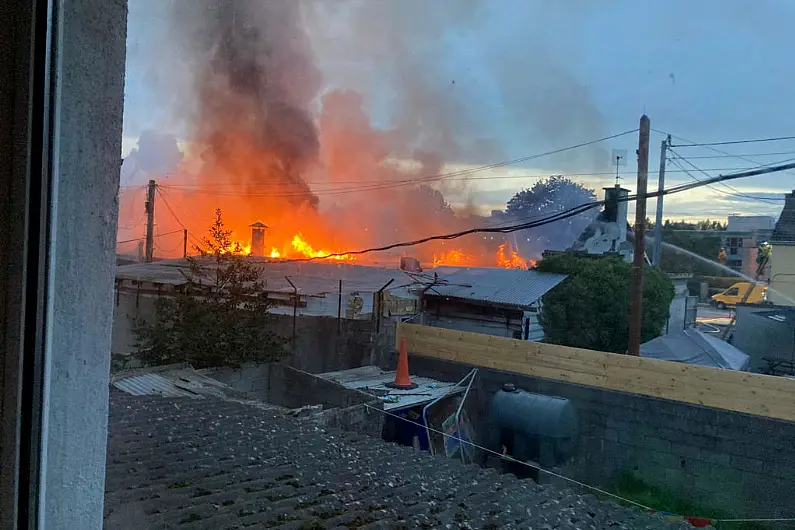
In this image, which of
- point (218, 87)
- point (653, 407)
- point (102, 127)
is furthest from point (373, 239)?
point (102, 127)

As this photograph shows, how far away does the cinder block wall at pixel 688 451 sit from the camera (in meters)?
3.58

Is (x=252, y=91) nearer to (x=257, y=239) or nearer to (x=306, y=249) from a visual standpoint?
(x=257, y=239)

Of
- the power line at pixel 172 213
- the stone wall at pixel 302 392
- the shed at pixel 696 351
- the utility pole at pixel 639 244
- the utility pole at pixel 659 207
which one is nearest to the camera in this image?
the power line at pixel 172 213

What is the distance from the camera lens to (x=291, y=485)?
60.2 inches

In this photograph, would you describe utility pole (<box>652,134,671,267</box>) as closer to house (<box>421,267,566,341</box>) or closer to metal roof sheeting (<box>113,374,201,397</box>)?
house (<box>421,267,566,341</box>)

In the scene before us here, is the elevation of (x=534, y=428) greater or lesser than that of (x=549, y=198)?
lesser

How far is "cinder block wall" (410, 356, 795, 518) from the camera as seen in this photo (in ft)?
11.7

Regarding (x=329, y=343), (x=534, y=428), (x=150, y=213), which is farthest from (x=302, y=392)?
(x=150, y=213)

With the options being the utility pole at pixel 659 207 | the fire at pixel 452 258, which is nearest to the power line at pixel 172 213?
the fire at pixel 452 258

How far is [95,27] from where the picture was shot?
2.17ft

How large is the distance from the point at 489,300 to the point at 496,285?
17cm

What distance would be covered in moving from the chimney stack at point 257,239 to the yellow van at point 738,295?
11.4ft

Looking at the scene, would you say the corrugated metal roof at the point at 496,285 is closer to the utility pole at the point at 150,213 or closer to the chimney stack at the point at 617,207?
the chimney stack at the point at 617,207

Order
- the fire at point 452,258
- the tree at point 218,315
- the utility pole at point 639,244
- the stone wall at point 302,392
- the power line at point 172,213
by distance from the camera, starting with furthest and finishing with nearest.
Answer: the fire at point 452,258 < the tree at point 218,315 < the utility pole at point 639,244 < the stone wall at point 302,392 < the power line at point 172,213
